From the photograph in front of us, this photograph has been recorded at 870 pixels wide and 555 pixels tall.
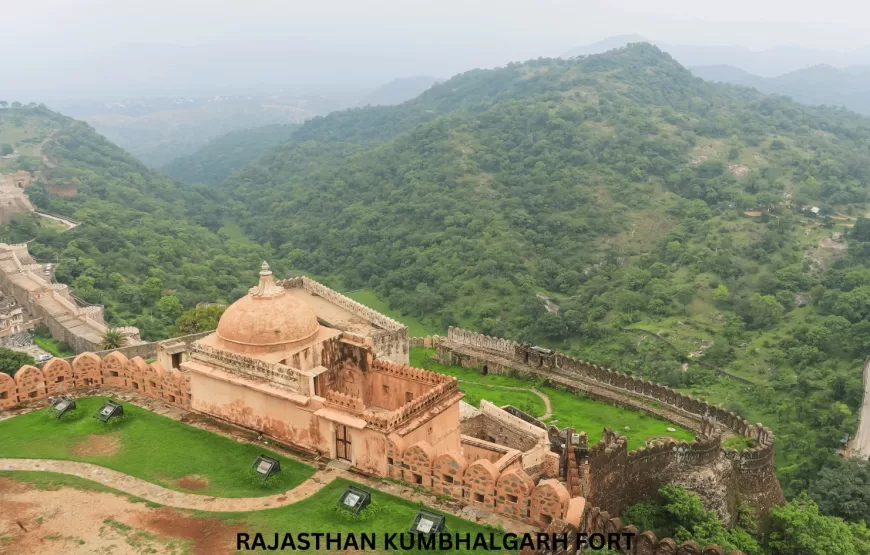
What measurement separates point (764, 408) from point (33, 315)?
137ft

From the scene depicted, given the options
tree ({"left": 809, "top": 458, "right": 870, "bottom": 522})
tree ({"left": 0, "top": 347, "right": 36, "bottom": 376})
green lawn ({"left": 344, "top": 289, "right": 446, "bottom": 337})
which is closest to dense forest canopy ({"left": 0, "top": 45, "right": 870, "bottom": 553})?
tree ({"left": 809, "top": 458, "right": 870, "bottom": 522})

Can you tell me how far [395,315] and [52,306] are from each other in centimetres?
2622

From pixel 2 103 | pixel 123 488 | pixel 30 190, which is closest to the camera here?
pixel 123 488

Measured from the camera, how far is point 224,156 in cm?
14125

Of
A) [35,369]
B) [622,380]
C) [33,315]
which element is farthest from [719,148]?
[35,369]

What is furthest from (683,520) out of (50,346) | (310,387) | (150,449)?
(50,346)

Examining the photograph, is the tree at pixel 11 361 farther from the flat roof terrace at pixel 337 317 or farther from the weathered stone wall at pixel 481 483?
the weathered stone wall at pixel 481 483

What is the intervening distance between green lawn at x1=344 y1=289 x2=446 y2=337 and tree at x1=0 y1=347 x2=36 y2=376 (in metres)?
26.4

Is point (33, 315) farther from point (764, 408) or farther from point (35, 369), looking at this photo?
point (764, 408)

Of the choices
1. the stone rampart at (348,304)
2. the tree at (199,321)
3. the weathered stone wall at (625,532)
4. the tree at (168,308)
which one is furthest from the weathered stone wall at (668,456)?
the tree at (168,308)

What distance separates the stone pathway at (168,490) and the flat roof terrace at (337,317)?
52.4 feet

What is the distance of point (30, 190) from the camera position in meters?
66.6

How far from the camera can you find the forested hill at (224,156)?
12988cm

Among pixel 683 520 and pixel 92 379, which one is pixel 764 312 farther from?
pixel 92 379
